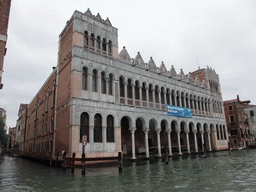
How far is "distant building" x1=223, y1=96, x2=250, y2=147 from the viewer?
44356mm

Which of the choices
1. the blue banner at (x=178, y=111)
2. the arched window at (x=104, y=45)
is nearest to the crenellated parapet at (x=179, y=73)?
the arched window at (x=104, y=45)

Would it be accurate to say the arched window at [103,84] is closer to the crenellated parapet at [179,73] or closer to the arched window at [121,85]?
the arched window at [121,85]

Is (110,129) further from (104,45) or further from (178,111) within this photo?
(178,111)

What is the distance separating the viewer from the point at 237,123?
148ft

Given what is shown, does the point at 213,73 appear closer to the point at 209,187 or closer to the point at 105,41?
the point at 105,41

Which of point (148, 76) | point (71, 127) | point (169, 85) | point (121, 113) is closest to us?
point (71, 127)

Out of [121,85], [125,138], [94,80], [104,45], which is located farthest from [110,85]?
[125,138]

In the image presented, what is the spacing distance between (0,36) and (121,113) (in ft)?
41.2

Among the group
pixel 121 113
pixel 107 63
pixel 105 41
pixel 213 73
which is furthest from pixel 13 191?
pixel 213 73

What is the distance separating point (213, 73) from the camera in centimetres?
3953

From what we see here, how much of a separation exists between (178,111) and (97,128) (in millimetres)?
12988

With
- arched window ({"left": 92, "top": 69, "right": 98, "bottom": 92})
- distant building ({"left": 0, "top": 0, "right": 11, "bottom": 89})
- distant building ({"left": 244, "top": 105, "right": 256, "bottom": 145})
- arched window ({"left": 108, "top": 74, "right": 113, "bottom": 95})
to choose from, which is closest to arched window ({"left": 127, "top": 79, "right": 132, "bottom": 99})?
arched window ({"left": 108, "top": 74, "right": 113, "bottom": 95})

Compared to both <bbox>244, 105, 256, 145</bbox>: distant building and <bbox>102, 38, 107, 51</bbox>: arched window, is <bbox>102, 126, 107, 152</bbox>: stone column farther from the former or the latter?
<bbox>244, 105, 256, 145</bbox>: distant building

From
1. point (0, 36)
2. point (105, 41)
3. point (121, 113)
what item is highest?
point (105, 41)
